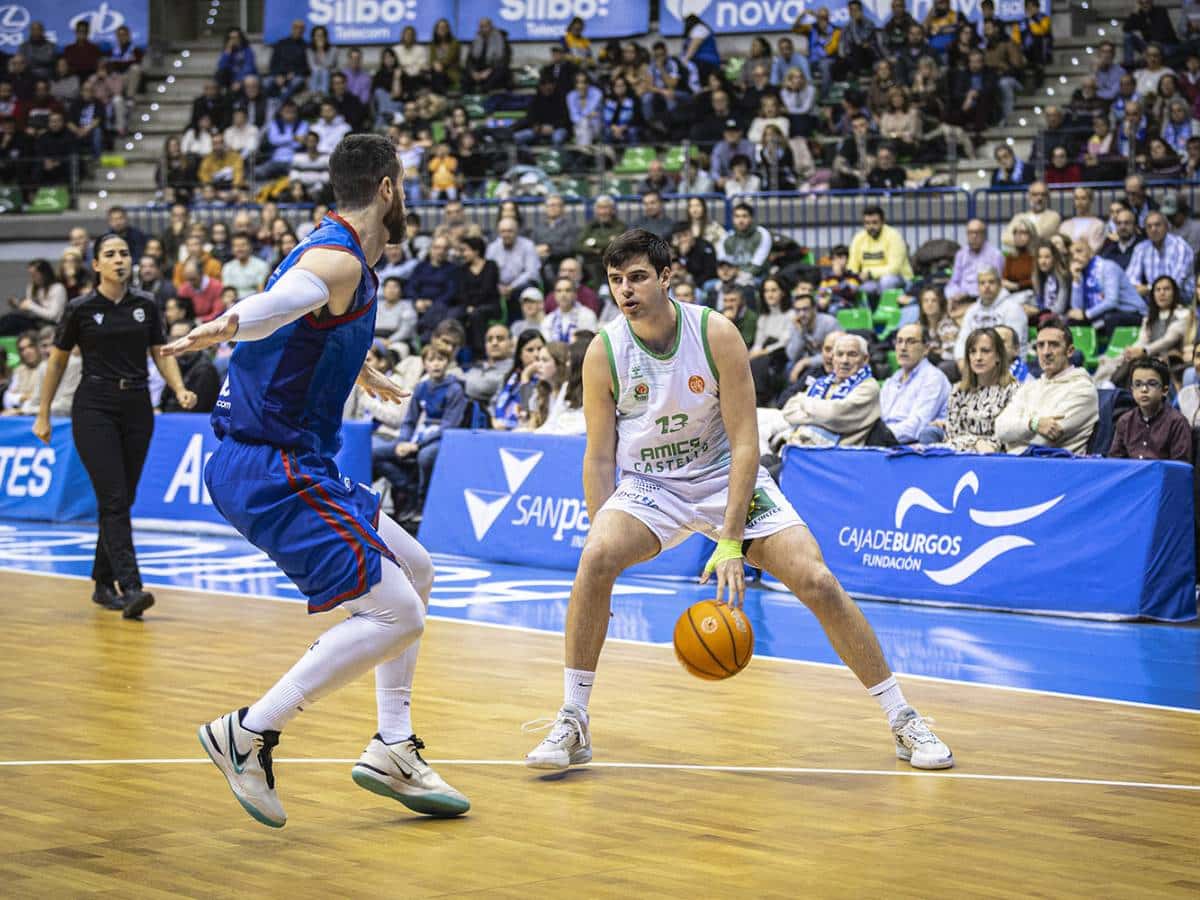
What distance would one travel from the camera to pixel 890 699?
5918mm

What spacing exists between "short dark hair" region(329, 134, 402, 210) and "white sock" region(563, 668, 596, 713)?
6.32 feet

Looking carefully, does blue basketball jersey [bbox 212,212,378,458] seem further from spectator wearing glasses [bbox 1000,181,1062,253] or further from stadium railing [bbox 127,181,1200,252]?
stadium railing [bbox 127,181,1200,252]

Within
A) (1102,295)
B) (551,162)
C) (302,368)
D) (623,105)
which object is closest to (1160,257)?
(1102,295)

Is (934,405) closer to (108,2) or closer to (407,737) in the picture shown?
(407,737)

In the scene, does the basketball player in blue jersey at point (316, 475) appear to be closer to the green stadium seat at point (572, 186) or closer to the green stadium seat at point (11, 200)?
the green stadium seat at point (572, 186)

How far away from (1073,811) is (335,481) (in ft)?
8.21

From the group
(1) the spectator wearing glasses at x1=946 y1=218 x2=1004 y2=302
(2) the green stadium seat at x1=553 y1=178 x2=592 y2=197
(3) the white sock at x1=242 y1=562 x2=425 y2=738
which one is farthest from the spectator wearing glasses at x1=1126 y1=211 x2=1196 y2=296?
(3) the white sock at x1=242 y1=562 x2=425 y2=738

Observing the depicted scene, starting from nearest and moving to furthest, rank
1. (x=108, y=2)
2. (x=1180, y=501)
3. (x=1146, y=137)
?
(x=1180, y=501), (x=1146, y=137), (x=108, y=2)

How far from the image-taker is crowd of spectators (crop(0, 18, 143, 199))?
24.2m

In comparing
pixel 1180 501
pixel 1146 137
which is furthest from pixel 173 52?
pixel 1180 501

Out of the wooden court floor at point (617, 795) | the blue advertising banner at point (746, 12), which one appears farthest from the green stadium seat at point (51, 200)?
the wooden court floor at point (617, 795)

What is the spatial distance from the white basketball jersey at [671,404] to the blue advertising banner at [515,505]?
5892 mm

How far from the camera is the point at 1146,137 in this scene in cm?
1688

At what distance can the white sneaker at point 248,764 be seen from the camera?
468 centimetres
